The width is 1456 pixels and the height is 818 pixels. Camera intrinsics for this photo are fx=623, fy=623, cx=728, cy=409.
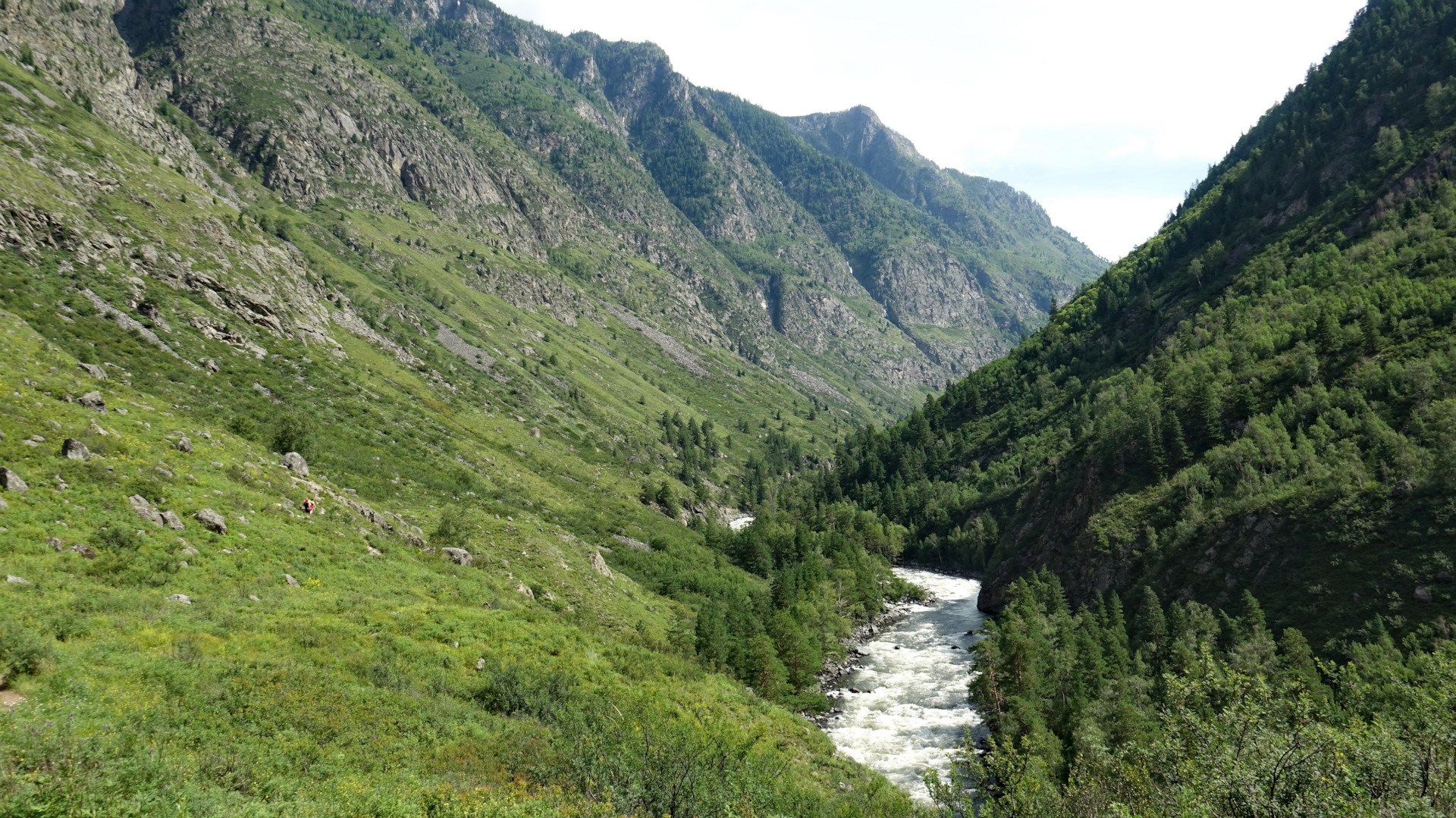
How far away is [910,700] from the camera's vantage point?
2872 inches

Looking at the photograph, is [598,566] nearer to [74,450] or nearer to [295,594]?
[295,594]

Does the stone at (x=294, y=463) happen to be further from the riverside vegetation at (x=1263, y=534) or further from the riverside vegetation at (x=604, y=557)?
the riverside vegetation at (x=1263, y=534)

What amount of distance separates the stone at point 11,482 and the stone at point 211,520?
7788 millimetres

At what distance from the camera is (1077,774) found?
3506cm

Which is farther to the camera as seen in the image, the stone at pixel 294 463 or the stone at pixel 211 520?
the stone at pixel 294 463

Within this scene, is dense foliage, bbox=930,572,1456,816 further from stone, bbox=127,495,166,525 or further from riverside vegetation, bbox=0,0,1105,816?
stone, bbox=127,495,166,525

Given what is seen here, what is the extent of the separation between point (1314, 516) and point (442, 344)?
19017 cm

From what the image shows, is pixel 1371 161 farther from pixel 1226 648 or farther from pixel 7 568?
pixel 7 568

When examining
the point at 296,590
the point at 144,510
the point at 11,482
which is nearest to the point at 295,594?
the point at 296,590

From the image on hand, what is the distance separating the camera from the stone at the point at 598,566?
7656 cm

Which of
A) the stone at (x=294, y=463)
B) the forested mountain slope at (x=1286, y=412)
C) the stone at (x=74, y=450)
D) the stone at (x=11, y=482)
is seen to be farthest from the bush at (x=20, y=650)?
the forested mountain slope at (x=1286, y=412)

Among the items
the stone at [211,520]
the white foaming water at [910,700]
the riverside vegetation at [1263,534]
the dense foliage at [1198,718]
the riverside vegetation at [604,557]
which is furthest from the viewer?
the white foaming water at [910,700]

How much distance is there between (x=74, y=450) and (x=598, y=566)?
49118 millimetres

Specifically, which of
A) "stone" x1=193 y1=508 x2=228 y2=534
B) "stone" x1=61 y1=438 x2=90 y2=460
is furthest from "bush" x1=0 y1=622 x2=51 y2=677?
"stone" x1=61 y1=438 x2=90 y2=460
